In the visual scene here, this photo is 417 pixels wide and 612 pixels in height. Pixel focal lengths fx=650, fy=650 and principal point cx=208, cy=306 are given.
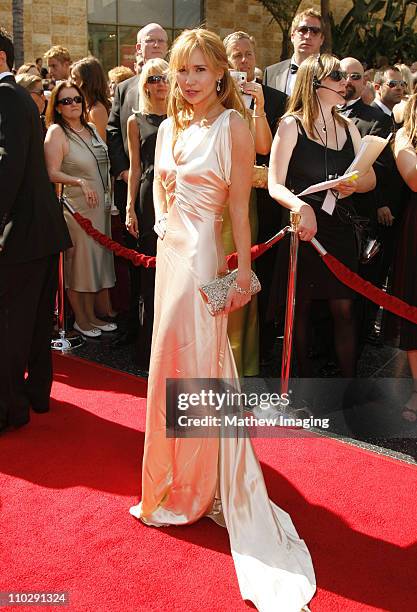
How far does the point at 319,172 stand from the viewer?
12.9ft

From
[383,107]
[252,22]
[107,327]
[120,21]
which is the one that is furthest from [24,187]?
[252,22]

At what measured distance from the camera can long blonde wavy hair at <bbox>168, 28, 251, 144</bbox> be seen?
258 cm

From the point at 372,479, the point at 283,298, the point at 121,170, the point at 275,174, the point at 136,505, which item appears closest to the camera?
the point at 136,505

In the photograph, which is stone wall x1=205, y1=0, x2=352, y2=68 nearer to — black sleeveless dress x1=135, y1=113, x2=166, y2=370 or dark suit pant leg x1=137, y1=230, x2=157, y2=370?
black sleeveless dress x1=135, y1=113, x2=166, y2=370

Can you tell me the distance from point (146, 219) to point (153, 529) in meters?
2.43

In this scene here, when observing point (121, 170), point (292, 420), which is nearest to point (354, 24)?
point (121, 170)

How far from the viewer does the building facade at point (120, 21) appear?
48.5 feet

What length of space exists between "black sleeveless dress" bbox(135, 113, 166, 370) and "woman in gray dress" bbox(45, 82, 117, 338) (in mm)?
673

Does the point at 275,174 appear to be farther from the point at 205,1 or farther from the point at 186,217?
the point at 205,1

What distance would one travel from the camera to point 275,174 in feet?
12.8

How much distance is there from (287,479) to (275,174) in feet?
5.78

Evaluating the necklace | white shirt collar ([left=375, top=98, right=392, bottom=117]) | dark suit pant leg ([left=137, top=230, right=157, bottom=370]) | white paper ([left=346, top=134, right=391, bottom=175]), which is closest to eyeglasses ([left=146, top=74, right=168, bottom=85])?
dark suit pant leg ([left=137, top=230, right=157, bottom=370])

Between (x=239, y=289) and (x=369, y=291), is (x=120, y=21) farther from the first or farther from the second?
(x=239, y=289)

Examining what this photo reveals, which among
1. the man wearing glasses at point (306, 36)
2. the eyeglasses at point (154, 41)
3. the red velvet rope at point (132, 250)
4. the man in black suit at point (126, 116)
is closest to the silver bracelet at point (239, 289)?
the red velvet rope at point (132, 250)
